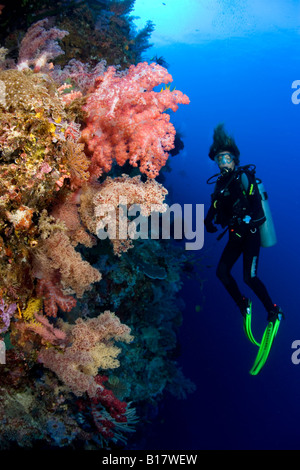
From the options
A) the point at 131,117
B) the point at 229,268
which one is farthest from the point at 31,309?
the point at 229,268

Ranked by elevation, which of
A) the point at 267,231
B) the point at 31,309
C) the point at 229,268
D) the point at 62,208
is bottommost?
the point at 31,309

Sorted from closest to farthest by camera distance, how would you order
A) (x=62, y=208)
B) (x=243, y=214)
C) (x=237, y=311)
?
1. (x=62, y=208)
2. (x=243, y=214)
3. (x=237, y=311)

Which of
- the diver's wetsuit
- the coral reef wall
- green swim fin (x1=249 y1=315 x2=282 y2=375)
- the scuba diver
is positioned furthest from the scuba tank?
the coral reef wall

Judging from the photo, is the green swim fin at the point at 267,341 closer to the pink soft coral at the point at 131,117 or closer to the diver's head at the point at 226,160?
the diver's head at the point at 226,160

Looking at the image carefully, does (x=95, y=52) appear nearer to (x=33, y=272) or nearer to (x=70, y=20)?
(x=70, y=20)

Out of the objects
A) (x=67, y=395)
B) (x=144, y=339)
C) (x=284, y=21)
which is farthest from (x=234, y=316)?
(x=284, y=21)

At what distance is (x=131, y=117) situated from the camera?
7.44ft

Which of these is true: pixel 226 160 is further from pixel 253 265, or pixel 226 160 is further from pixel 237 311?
pixel 237 311

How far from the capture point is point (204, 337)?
70.3 feet

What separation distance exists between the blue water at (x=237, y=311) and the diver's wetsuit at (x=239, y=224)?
1.26 metres

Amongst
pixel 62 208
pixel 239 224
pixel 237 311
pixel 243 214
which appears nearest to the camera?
pixel 62 208

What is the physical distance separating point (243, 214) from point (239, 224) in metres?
0.23

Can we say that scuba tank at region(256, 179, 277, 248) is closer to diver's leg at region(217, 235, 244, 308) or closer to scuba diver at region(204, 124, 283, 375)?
scuba diver at region(204, 124, 283, 375)

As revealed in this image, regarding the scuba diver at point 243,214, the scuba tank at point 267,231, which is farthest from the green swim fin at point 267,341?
the scuba tank at point 267,231
